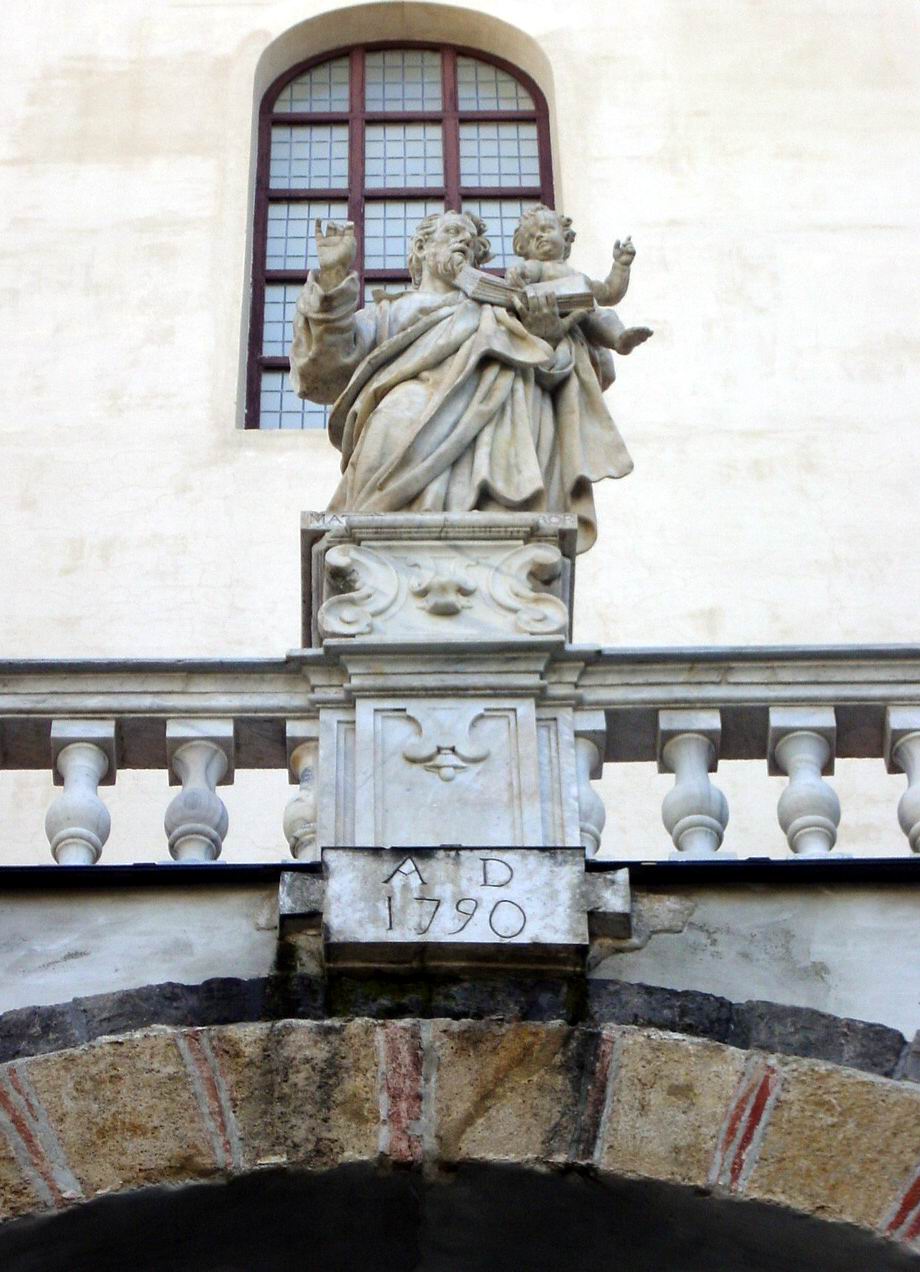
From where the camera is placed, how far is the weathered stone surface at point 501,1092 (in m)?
6.91

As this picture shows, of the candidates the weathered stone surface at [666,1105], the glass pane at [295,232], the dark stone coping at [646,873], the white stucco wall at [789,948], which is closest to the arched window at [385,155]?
the glass pane at [295,232]

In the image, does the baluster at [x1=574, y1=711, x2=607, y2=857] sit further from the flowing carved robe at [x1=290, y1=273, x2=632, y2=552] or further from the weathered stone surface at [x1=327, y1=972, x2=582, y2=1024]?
the flowing carved robe at [x1=290, y1=273, x2=632, y2=552]

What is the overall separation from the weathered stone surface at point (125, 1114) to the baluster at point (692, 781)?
1.68m

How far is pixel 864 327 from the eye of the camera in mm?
14523

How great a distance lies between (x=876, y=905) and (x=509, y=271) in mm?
2821

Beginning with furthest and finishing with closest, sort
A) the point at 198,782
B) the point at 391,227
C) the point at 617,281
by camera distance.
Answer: the point at 391,227, the point at 617,281, the point at 198,782

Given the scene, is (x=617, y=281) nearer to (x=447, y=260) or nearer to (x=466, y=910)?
(x=447, y=260)

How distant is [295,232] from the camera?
51.1 feet

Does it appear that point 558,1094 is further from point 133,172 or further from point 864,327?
point 133,172

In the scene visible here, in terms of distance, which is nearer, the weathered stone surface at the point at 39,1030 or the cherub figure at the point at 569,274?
the weathered stone surface at the point at 39,1030

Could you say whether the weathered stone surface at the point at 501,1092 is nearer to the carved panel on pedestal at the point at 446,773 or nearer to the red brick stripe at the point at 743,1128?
the red brick stripe at the point at 743,1128

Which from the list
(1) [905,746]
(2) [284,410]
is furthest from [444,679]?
(2) [284,410]

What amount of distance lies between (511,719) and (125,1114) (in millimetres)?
1685

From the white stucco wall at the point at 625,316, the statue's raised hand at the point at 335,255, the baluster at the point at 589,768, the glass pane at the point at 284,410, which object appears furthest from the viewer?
the glass pane at the point at 284,410
